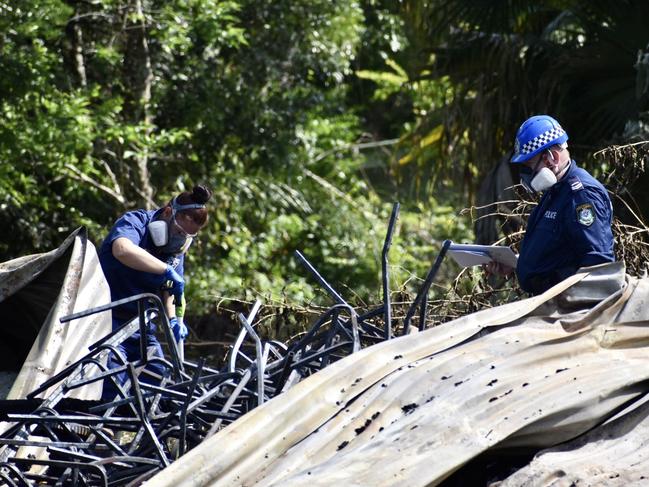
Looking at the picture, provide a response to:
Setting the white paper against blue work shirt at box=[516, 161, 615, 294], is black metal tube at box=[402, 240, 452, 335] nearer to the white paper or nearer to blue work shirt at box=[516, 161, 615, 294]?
the white paper

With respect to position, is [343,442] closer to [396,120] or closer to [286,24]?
[286,24]

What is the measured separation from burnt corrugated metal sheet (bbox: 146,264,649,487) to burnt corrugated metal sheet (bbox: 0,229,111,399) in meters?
1.57

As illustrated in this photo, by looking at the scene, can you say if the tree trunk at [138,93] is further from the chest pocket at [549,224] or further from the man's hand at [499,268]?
the chest pocket at [549,224]

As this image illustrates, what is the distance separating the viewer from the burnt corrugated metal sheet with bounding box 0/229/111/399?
17.2ft

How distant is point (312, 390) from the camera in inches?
153

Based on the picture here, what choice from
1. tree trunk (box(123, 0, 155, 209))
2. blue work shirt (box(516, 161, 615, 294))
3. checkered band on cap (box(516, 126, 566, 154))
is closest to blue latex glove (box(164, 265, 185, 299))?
blue work shirt (box(516, 161, 615, 294))

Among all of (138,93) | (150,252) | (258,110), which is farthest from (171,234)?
(258,110)

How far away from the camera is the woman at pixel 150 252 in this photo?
6.00m

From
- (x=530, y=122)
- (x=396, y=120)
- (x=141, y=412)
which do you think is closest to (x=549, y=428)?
(x=141, y=412)

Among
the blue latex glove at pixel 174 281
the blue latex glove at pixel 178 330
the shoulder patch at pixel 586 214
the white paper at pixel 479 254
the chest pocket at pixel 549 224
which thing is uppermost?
the shoulder patch at pixel 586 214

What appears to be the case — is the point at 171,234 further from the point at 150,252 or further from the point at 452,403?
the point at 452,403

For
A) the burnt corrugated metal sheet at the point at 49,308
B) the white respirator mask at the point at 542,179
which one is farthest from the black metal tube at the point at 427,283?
the burnt corrugated metal sheet at the point at 49,308

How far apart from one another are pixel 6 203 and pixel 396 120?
8673mm

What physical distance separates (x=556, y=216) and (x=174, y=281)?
195cm
